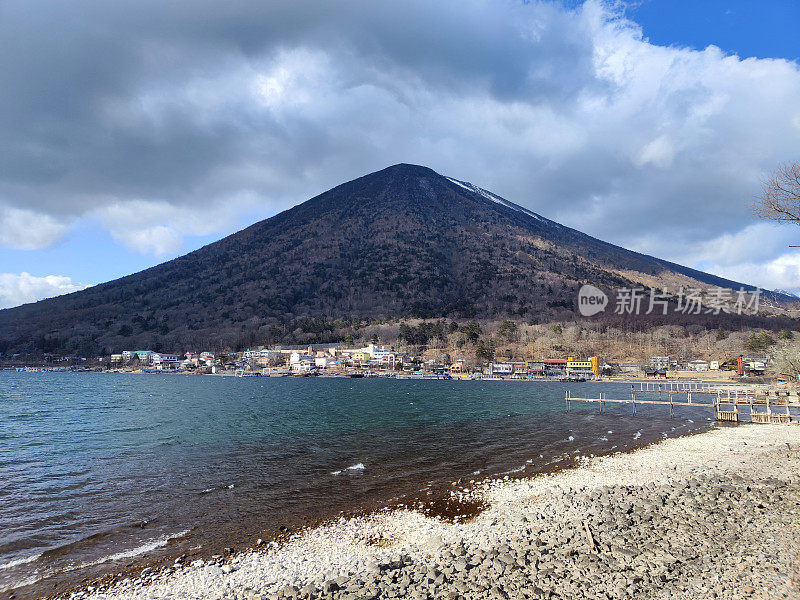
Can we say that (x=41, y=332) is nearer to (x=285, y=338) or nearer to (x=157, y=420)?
(x=285, y=338)

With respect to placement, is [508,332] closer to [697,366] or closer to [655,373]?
[655,373]

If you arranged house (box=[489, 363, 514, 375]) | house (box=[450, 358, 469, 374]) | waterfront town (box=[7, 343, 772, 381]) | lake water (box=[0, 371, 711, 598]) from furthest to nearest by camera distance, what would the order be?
house (box=[450, 358, 469, 374]) < house (box=[489, 363, 514, 375]) < waterfront town (box=[7, 343, 772, 381]) < lake water (box=[0, 371, 711, 598])

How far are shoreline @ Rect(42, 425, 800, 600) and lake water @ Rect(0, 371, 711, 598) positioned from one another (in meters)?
1.48

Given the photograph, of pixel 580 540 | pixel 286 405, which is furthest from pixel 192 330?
pixel 580 540

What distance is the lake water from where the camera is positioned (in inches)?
457

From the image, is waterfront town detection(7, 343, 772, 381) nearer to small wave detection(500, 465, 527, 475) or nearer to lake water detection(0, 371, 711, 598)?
lake water detection(0, 371, 711, 598)

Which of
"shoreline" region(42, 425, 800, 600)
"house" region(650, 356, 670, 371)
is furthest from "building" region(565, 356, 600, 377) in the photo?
"shoreline" region(42, 425, 800, 600)

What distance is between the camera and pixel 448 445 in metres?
25.4

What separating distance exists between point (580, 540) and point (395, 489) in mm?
7998

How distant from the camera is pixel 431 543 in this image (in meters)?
10.6

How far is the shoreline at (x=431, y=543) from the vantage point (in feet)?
27.7

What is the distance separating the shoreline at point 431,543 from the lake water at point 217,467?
1.48 metres

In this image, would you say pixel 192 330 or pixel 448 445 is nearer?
pixel 448 445

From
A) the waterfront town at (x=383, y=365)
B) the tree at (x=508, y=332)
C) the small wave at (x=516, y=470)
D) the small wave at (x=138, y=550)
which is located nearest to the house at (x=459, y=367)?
the waterfront town at (x=383, y=365)
